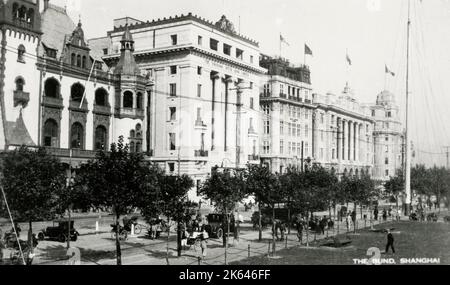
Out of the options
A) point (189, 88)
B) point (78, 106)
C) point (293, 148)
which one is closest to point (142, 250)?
point (78, 106)

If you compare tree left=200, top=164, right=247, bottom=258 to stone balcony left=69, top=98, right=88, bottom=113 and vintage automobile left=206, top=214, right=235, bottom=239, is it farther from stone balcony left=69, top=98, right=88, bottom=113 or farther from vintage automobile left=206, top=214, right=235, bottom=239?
stone balcony left=69, top=98, right=88, bottom=113

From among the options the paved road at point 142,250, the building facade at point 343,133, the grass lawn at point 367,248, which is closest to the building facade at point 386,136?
the building facade at point 343,133

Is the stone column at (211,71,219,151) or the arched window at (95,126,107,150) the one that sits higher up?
the stone column at (211,71,219,151)

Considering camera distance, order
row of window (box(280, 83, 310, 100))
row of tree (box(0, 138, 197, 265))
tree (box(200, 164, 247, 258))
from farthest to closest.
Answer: row of window (box(280, 83, 310, 100)), tree (box(200, 164, 247, 258)), row of tree (box(0, 138, 197, 265))

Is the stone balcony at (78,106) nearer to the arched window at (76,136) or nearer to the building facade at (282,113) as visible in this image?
the arched window at (76,136)

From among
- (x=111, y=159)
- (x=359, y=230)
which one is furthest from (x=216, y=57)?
(x=111, y=159)

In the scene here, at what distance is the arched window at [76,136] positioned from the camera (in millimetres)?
63594

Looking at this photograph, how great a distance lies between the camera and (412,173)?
93062mm

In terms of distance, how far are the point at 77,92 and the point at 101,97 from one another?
416 centimetres

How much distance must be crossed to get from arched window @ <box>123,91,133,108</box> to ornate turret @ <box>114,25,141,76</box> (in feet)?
8.94

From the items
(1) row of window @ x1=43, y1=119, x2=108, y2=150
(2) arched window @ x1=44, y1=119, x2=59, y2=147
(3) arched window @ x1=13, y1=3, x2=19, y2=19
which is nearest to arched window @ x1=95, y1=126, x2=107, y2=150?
(1) row of window @ x1=43, y1=119, x2=108, y2=150

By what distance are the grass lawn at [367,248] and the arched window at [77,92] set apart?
37.1m

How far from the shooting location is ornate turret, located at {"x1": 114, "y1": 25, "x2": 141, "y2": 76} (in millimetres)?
70312
